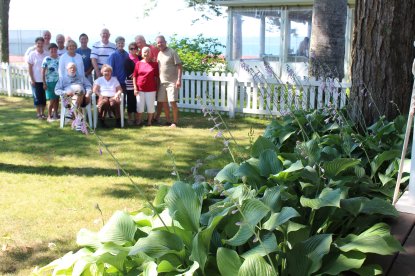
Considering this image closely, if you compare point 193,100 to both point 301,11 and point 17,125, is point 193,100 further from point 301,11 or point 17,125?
point 301,11

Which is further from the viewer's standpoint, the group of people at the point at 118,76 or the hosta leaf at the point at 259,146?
the group of people at the point at 118,76

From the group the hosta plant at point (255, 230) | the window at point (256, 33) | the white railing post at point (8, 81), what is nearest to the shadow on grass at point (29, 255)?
the hosta plant at point (255, 230)

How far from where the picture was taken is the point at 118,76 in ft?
35.7

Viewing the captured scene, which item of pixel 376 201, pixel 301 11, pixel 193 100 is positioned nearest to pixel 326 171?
pixel 376 201

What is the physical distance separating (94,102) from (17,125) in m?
1.68

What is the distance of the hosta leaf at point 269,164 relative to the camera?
10.7 feet

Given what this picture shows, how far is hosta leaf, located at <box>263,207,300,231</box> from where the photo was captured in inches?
95.2

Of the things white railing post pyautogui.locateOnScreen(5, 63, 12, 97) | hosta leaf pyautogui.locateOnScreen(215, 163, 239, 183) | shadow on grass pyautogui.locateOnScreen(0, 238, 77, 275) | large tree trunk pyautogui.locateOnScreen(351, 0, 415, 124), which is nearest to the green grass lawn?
shadow on grass pyautogui.locateOnScreen(0, 238, 77, 275)

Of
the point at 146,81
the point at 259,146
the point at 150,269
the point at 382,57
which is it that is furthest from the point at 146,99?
the point at 150,269

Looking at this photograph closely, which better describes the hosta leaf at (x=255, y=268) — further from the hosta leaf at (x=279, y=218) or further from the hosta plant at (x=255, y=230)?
the hosta leaf at (x=279, y=218)

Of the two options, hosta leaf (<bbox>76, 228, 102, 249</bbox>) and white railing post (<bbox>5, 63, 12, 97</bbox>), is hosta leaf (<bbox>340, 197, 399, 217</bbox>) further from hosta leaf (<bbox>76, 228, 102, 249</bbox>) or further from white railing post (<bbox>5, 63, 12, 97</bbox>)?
white railing post (<bbox>5, 63, 12, 97</bbox>)

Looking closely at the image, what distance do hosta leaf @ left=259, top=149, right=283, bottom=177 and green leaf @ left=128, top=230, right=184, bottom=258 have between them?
938 millimetres

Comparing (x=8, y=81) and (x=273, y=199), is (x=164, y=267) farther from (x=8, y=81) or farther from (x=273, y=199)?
(x=8, y=81)

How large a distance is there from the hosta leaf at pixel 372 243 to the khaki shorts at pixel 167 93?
842cm
